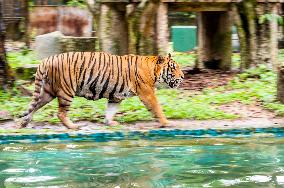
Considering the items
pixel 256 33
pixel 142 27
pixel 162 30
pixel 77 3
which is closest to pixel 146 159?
pixel 142 27

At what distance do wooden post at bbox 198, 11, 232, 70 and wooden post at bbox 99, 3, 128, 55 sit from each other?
8.32 feet

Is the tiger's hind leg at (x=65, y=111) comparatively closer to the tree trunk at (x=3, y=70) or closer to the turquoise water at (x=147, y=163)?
the turquoise water at (x=147, y=163)

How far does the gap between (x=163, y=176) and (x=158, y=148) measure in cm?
175

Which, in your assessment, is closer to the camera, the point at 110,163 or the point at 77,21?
the point at 110,163

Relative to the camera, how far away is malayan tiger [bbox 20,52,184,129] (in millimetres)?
10203

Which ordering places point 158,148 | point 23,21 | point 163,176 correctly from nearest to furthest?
point 163,176 < point 158,148 < point 23,21

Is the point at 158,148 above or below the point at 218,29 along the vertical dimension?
below

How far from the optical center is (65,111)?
10125 millimetres

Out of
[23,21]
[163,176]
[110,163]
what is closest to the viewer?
[163,176]

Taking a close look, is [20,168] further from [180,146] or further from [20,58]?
Answer: [20,58]

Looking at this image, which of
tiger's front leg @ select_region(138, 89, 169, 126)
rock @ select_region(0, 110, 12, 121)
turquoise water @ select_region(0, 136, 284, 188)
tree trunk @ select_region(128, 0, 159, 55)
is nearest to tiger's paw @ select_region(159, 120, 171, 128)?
tiger's front leg @ select_region(138, 89, 169, 126)

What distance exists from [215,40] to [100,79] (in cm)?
571

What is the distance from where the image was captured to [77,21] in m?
24.0

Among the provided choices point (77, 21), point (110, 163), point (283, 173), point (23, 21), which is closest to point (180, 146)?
point (110, 163)
